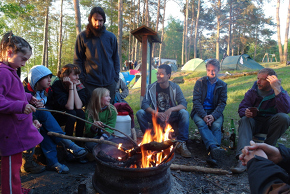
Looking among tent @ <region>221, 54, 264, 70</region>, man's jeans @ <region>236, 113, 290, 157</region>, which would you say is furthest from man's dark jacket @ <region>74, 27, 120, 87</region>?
tent @ <region>221, 54, 264, 70</region>

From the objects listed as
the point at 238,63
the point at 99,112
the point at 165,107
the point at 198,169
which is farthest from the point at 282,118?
the point at 238,63

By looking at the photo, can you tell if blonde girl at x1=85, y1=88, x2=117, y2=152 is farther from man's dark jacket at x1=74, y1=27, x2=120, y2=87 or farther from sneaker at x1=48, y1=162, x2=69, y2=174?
sneaker at x1=48, y1=162, x2=69, y2=174

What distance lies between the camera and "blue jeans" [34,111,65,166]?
10.0 ft

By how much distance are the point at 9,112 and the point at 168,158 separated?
179 centimetres

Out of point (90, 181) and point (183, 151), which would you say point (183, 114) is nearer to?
point (183, 151)

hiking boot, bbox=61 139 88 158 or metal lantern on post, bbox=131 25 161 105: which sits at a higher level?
metal lantern on post, bbox=131 25 161 105

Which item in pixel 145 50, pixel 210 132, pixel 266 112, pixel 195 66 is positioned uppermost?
pixel 195 66

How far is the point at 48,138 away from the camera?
124 inches

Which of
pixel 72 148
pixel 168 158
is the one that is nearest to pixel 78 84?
pixel 72 148

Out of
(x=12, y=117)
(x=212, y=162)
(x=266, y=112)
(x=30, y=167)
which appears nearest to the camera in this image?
(x=12, y=117)

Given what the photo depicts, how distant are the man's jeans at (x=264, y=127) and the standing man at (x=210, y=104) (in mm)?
435

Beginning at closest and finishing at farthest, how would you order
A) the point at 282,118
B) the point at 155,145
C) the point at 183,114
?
the point at 155,145, the point at 282,118, the point at 183,114

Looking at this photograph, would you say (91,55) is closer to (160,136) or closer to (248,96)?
(160,136)

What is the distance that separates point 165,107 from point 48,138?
2.34 meters
